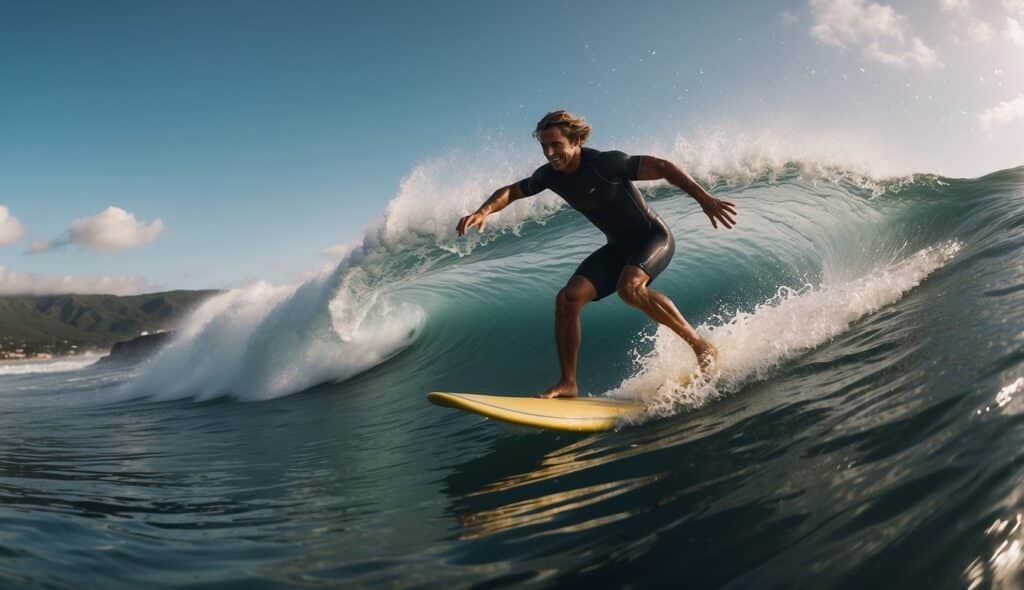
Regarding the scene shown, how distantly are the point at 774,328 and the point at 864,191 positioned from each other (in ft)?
25.4

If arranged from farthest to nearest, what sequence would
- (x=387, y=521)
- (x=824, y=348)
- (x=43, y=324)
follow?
(x=43, y=324) → (x=824, y=348) → (x=387, y=521)

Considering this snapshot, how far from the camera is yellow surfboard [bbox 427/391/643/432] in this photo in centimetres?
414

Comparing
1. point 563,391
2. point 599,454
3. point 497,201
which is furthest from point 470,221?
point 599,454

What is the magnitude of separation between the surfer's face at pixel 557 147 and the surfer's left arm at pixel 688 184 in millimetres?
492

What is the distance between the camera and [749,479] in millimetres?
2580

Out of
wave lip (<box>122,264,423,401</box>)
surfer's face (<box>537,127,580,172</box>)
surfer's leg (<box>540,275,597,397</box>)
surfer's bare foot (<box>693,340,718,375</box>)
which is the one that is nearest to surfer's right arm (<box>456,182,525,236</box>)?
surfer's face (<box>537,127,580,172</box>)

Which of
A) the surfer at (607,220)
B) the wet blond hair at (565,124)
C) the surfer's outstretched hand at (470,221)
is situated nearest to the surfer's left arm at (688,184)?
the surfer at (607,220)

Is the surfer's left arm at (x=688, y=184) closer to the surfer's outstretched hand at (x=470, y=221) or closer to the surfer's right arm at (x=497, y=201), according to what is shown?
the surfer's right arm at (x=497, y=201)

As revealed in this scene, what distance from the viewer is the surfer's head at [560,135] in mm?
4559

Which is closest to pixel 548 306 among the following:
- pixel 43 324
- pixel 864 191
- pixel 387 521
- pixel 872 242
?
pixel 872 242

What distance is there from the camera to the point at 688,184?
443 centimetres

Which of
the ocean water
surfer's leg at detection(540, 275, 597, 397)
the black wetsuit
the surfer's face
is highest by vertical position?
the surfer's face

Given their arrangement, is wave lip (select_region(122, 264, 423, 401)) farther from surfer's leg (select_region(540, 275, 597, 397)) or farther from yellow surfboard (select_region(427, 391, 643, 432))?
yellow surfboard (select_region(427, 391, 643, 432))

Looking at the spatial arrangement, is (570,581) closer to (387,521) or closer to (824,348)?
(387,521)
